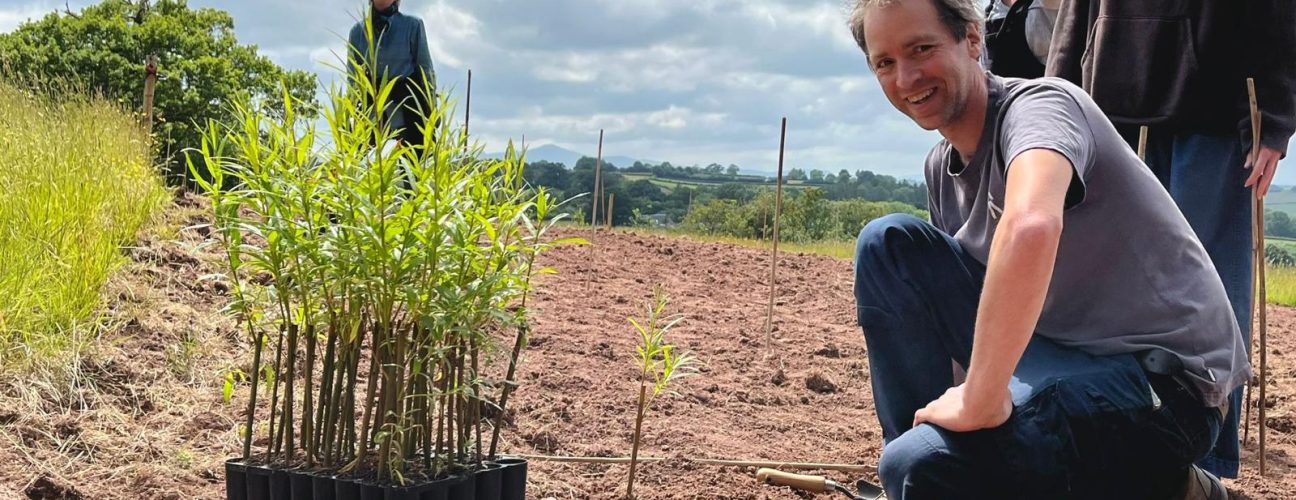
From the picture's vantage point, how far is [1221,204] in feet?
8.60

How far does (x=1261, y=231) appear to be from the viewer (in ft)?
9.46

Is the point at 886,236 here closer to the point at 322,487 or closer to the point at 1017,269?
the point at 1017,269

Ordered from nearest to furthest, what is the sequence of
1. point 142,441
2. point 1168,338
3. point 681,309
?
1. point 1168,338
2. point 142,441
3. point 681,309

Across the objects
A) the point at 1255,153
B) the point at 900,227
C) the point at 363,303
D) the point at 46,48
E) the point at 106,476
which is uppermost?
the point at 46,48

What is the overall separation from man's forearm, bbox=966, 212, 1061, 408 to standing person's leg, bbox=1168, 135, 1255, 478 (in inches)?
50.4

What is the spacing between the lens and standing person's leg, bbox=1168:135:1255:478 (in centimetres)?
262

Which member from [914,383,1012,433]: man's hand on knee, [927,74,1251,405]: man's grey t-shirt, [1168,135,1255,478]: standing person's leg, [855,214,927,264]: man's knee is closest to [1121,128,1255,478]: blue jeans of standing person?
[1168,135,1255,478]: standing person's leg

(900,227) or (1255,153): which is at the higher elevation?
(1255,153)

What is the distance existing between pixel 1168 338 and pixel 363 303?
Answer: 1.43 metres

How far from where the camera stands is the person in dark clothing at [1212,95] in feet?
8.34

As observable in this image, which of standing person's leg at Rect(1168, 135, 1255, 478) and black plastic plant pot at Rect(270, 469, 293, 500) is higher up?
standing person's leg at Rect(1168, 135, 1255, 478)

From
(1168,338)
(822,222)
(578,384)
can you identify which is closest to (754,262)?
(578,384)

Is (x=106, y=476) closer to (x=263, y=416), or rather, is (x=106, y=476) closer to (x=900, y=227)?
(x=263, y=416)

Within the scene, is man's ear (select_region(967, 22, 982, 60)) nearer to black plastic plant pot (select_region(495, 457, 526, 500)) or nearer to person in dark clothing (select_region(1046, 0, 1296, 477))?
person in dark clothing (select_region(1046, 0, 1296, 477))
